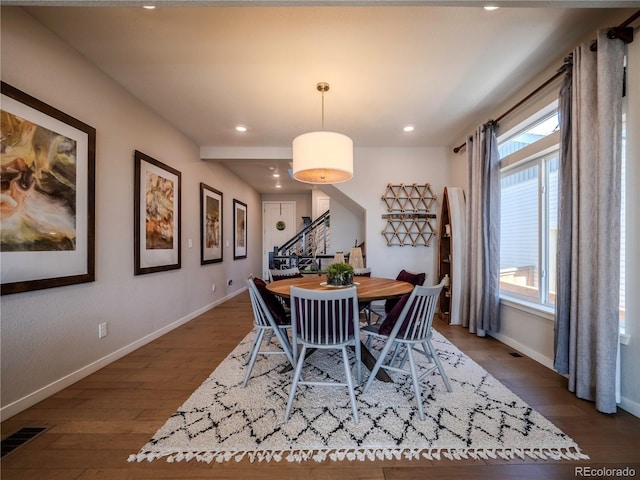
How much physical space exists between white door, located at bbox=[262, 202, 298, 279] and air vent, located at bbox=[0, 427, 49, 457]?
22.0 ft

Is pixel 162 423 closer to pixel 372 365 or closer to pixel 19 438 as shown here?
pixel 19 438

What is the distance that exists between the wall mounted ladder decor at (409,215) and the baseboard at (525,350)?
1.67 metres

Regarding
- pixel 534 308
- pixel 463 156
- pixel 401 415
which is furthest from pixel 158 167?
pixel 534 308

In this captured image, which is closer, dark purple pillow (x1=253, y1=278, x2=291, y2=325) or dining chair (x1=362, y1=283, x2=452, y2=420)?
dining chair (x1=362, y1=283, x2=452, y2=420)

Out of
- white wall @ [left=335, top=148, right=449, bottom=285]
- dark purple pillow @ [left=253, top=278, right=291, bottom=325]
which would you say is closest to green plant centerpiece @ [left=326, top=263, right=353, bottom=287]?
dark purple pillow @ [left=253, top=278, right=291, bottom=325]

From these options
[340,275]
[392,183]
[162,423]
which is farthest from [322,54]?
[162,423]

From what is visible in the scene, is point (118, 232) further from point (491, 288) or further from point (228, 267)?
point (491, 288)

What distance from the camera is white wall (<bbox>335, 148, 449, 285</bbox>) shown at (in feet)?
14.7

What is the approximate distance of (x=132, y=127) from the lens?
9.62 feet

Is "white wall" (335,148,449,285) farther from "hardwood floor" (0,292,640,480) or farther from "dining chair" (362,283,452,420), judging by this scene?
"dining chair" (362,283,452,420)

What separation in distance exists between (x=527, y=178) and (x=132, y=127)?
Result: 4183 mm

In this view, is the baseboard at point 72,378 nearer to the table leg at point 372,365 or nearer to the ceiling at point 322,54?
the table leg at point 372,365

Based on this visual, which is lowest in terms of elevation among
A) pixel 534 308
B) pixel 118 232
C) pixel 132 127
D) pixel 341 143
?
pixel 534 308

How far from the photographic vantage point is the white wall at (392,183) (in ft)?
14.7
